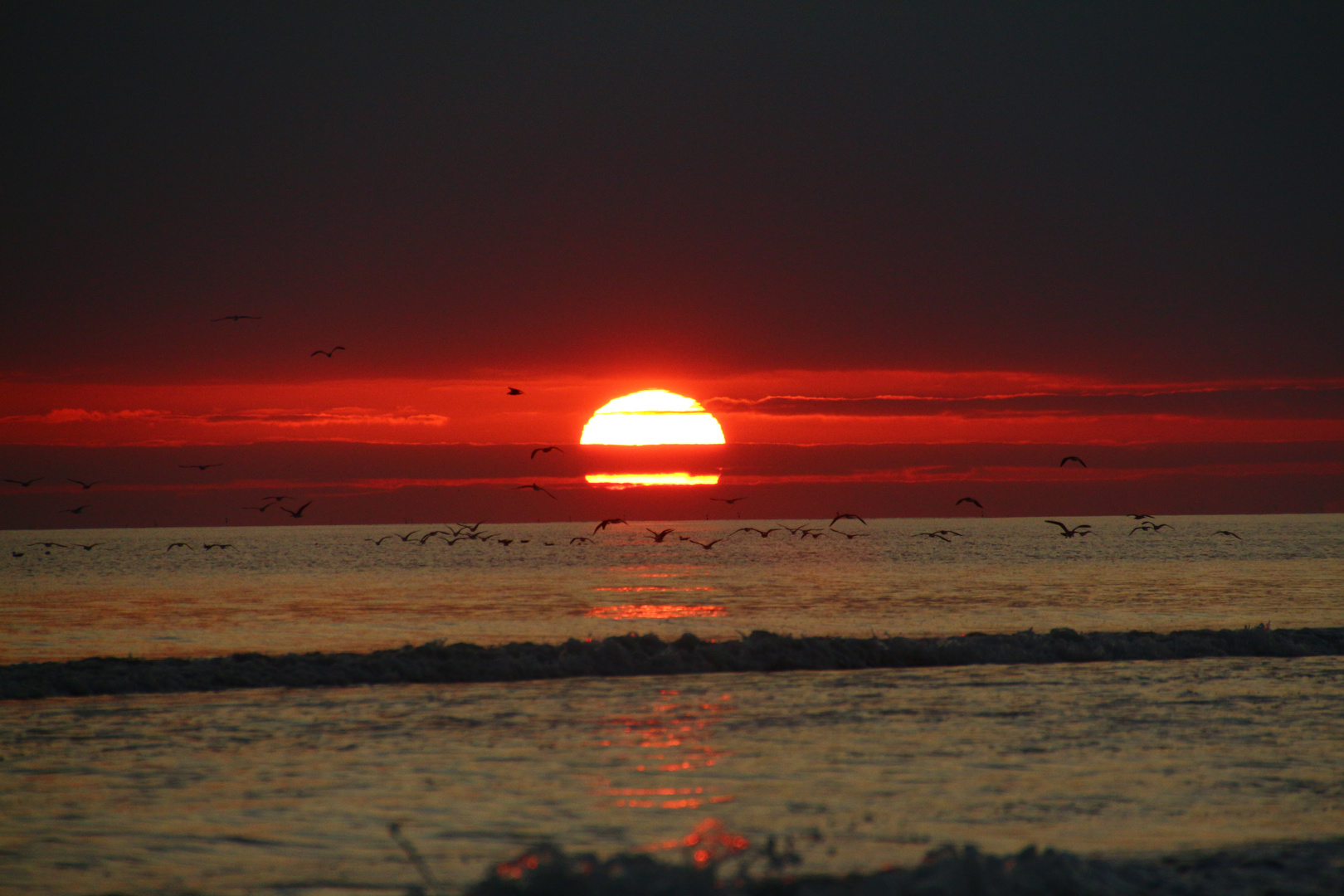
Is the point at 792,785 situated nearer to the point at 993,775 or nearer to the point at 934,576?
the point at 993,775

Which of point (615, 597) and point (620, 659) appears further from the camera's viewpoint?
point (615, 597)

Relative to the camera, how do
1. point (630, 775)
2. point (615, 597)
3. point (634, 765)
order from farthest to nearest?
1. point (615, 597)
2. point (634, 765)
3. point (630, 775)

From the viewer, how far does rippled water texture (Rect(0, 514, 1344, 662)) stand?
4438 cm

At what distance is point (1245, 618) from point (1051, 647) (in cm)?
1942

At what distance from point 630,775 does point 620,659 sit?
48.5 feet

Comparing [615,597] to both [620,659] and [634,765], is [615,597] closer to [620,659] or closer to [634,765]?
[620,659]

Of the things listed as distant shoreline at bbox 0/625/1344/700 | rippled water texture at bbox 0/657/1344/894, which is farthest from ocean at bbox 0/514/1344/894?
distant shoreline at bbox 0/625/1344/700

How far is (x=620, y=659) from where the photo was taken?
32.1 meters

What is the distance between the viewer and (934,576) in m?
83.3

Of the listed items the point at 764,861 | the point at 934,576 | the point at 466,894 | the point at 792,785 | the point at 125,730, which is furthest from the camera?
the point at 934,576

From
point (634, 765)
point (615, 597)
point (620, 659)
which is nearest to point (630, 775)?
point (634, 765)

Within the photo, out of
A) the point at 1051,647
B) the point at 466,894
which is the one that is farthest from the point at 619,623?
the point at 466,894

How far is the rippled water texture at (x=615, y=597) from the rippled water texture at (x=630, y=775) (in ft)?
53.6

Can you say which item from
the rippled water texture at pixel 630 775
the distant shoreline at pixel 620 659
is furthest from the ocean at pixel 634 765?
the distant shoreline at pixel 620 659
